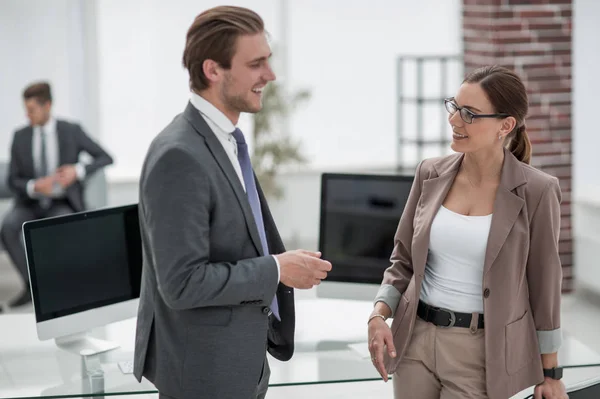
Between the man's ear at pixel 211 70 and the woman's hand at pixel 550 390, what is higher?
the man's ear at pixel 211 70

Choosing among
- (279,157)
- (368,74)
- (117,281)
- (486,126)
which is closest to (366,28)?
(368,74)

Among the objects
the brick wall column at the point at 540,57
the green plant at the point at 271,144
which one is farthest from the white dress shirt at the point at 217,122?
the green plant at the point at 271,144

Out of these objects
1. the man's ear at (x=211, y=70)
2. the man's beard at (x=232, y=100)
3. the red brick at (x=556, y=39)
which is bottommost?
the man's beard at (x=232, y=100)

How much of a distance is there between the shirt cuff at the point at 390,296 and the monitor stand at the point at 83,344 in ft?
3.30

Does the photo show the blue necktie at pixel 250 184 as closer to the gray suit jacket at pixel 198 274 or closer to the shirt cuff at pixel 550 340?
the gray suit jacket at pixel 198 274

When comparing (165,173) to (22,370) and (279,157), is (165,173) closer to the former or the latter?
(22,370)

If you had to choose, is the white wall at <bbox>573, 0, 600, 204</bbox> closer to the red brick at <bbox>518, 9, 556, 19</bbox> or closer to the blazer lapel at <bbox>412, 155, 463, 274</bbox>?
the red brick at <bbox>518, 9, 556, 19</bbox>

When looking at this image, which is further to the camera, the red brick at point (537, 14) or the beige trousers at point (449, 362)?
the red brick at point (537, 14)

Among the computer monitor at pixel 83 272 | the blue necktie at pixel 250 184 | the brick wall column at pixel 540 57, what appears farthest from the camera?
the brick wall column at pixel 540 57

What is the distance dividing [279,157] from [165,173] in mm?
5457

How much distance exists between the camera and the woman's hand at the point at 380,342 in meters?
2.37

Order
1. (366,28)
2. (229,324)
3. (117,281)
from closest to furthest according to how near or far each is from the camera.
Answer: (229,324), (117,281), (366,28)

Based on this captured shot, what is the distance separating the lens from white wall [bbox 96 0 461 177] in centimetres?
767

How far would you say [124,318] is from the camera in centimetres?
319
